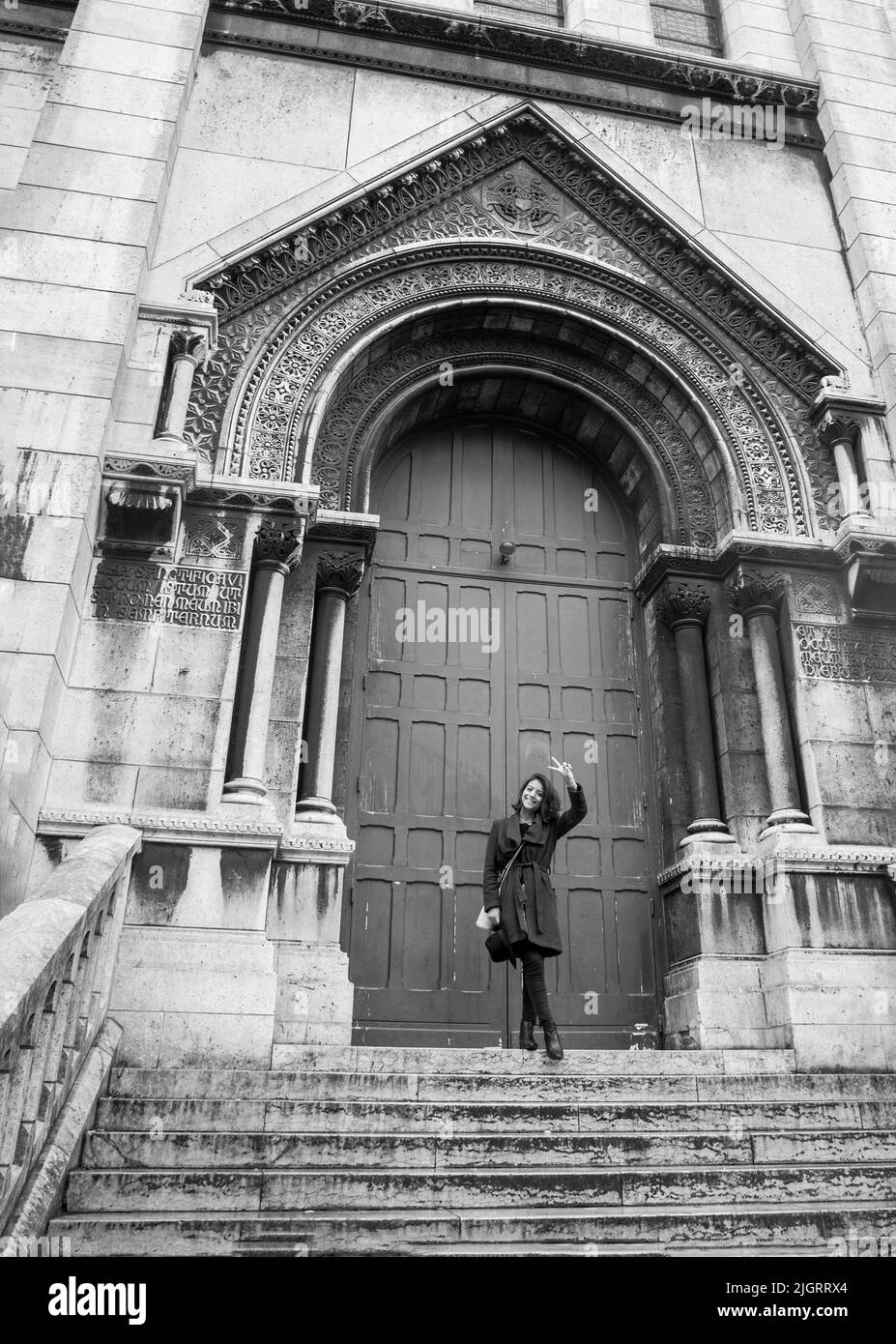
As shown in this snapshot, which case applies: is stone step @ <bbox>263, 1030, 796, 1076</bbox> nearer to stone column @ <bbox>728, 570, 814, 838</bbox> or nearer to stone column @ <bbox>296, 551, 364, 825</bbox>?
stone column @ <bbox>296, 551, 364, 825</bbox>

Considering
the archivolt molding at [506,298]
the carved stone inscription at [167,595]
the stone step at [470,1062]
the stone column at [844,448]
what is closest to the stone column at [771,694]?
the archivolt molding at [506,298]

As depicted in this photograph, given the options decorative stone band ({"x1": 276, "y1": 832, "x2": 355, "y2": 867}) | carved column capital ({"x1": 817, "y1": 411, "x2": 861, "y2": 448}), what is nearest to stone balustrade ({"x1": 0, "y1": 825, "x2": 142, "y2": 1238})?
decorative stone band ({"x1": 276, "y1": 832, "x2": 355, "y2": 867})

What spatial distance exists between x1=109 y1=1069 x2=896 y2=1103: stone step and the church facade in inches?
29.1

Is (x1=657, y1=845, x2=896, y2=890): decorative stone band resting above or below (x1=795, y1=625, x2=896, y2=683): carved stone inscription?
below

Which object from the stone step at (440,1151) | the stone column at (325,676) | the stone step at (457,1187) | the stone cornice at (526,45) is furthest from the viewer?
the stone cornice at (526,45)

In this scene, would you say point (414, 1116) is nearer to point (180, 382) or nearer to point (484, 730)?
point (484, 730)

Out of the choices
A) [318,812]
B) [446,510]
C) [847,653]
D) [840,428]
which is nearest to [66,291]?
[446,510]

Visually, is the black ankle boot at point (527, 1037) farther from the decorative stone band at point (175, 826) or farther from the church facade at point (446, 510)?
the decorative stone band at point (175, 826)

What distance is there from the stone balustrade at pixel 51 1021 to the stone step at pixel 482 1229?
261 mm

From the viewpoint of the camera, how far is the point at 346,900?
834cm

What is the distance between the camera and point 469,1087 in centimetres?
578

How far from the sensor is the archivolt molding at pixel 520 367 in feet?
30.3

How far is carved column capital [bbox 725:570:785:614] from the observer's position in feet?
29.2

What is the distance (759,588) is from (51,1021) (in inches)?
259
